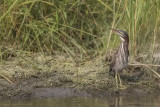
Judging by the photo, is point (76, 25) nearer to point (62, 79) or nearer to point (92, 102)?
point (62, 79)

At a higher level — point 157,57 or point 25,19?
point 25,19

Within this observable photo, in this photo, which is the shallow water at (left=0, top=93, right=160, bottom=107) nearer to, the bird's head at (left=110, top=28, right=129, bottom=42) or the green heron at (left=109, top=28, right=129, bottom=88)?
the green heron at (left=109, top=28, right=129, bottom=88)

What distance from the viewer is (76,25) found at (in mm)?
11656

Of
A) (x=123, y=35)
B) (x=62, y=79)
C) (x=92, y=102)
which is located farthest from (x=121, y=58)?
(x=92, y=102)

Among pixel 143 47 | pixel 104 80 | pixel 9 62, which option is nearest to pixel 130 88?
pixel 104 80

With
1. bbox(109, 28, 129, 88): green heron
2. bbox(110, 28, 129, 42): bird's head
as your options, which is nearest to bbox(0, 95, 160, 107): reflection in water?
bbox(109, 28, 129, 88): green heron

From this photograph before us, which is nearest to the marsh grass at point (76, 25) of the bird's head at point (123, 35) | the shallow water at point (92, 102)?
the bird's head at point (123, 35)

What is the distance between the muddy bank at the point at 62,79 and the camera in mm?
8664

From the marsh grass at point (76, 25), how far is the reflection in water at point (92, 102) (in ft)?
4.06

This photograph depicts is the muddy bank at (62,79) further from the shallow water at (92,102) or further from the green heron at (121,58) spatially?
the shallow water at (92,102)

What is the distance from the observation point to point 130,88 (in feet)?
29.7

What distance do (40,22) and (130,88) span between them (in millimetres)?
2483

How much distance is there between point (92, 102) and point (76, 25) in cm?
383

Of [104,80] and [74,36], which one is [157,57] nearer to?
[104,80]
